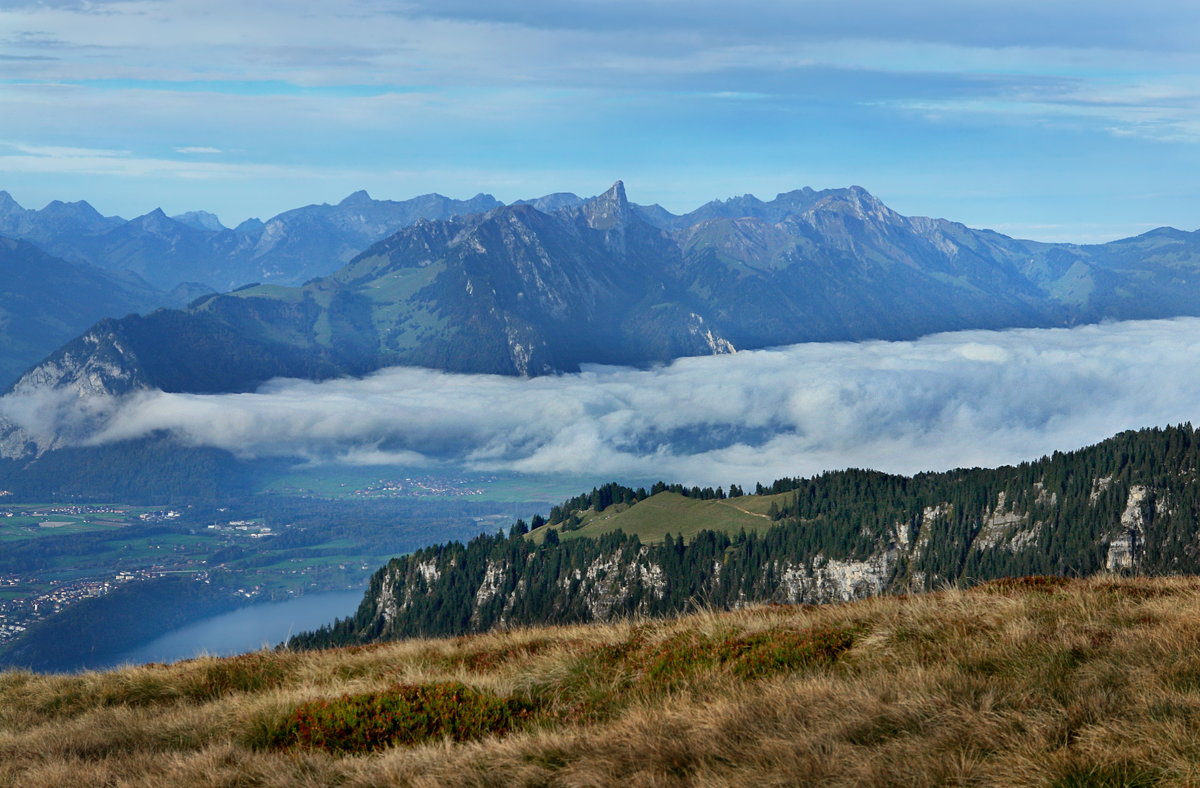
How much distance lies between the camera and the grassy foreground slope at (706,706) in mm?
11242

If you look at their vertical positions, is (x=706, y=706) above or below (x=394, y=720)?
above

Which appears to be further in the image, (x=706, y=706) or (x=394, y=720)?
(x=394, y=720)

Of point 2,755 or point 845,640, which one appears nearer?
point 2,755

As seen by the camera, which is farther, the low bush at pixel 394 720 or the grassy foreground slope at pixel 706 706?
the low bush at pixel 394 720

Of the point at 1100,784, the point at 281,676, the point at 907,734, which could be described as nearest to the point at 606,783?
the point at 907,734

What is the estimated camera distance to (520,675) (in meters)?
18.3

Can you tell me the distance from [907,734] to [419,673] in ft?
36.0

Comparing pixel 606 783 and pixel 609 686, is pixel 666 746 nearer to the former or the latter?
pixel 606 783

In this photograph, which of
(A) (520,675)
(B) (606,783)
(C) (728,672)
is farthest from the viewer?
(A) (520,675)

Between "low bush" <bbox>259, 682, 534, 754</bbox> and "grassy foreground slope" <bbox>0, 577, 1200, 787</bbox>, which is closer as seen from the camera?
"grassy foreground slope" <bbox>0, 577, 1200, 787</bbox>

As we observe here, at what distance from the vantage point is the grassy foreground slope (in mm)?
11242

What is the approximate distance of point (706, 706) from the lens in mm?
13773

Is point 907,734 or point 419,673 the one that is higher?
point 907,734

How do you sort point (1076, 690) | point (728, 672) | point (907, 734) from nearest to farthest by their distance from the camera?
point (907, 734) < point (1076, 690) < point (728, 672)
